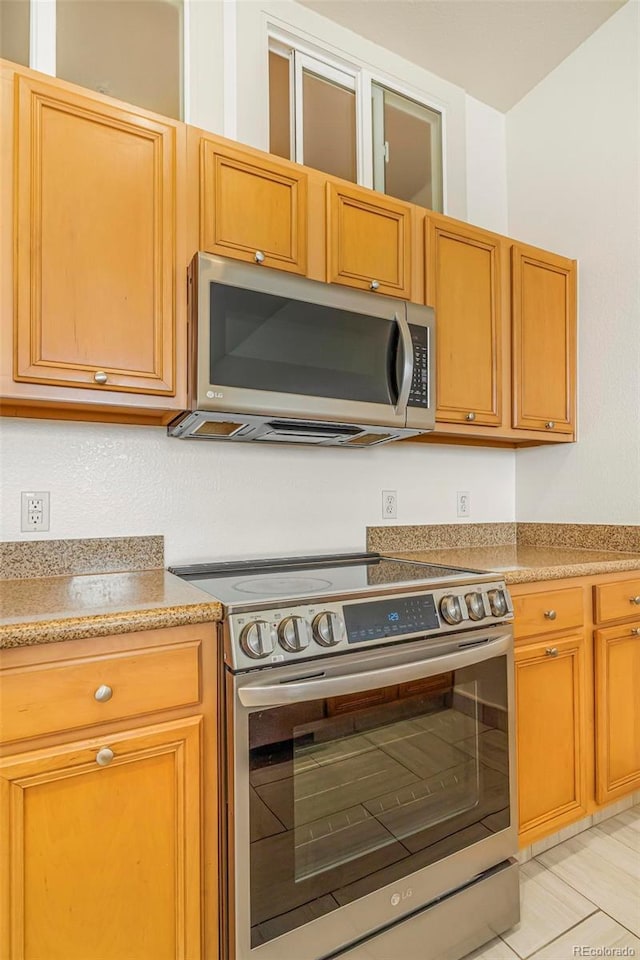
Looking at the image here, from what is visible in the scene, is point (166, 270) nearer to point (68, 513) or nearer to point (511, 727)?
point (68, 513)

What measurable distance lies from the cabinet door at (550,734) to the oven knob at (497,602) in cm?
25

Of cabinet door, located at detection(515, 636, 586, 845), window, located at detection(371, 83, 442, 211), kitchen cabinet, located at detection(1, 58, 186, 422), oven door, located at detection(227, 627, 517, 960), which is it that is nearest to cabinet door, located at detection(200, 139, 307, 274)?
kitchen cabinet, located at detection(1, 58, 186, 422)

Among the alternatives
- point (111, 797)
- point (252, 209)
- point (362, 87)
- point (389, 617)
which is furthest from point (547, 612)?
point (362, 87)

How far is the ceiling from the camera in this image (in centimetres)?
216

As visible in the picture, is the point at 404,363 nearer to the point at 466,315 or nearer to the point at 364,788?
the point at 466,315

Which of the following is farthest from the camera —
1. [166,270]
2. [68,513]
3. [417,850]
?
[68,513]

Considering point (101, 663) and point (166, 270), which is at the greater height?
point (166, 270)

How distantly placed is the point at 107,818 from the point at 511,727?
1.08 metres

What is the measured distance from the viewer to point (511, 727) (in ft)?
4.97

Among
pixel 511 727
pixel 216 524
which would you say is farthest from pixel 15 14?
pixel 511 727

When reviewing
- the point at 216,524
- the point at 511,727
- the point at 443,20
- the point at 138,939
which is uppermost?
the point at 443,20

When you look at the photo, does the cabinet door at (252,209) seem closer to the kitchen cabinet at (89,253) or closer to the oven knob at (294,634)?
the kitchen cabinet at (89,253)

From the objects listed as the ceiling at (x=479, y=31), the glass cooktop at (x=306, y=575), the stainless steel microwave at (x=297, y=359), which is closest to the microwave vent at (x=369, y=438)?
the stainless steel microwave at (x=297, y=359)

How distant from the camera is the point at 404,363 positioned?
66.0 inches
